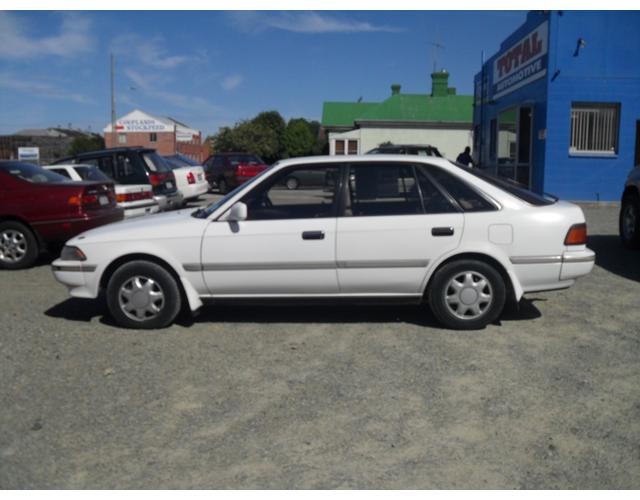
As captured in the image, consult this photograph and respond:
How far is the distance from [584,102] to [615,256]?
8.81m

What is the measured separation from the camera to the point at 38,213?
9.23m

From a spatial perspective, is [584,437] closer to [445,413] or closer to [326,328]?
[445,413]

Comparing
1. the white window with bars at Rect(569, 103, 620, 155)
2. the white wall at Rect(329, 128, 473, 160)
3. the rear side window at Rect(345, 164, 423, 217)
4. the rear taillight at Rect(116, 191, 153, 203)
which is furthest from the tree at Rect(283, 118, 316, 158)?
the rear side window at Rect(345, 164, 423, 217)

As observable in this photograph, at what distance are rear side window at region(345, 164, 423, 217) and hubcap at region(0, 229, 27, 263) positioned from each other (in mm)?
5686

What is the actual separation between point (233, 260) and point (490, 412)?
8.39ft

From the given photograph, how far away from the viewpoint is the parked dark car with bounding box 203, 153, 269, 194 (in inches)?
949

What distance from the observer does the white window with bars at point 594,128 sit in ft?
56.5

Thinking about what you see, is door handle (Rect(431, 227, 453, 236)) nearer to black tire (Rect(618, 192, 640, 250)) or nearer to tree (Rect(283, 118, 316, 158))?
black tire (Rect(618, 192, 640, 250))

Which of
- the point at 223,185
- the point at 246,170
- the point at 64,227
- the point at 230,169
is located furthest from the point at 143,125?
the point at 64,227

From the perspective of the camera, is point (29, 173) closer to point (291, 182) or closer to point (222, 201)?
point (222, 201)

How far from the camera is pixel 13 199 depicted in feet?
30.4

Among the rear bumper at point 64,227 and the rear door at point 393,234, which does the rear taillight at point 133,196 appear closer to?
the rear bumper at point 64,227
